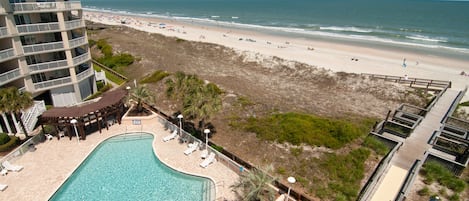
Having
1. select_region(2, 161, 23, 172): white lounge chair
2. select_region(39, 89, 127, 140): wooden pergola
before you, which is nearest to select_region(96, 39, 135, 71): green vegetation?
select_region(39, 89, 127, 140): wooden pergola

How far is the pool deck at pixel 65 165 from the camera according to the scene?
57.3ft

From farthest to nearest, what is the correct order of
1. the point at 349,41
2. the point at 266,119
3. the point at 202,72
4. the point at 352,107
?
the point at 349,41 < the point at 202,72 < the point at 352,107 < the point at 266,119

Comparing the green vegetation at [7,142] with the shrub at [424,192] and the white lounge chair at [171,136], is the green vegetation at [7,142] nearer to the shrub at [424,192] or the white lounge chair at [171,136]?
the white lounge chair at [171,136]

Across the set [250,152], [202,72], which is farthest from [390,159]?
[202,72]

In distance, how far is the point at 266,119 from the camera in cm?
2700

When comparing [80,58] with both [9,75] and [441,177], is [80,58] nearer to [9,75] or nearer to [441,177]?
[9,75]

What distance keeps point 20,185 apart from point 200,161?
12018 millimetres

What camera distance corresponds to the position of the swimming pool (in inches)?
687

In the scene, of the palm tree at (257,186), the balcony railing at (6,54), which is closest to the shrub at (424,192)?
the palm tree at (257,186)

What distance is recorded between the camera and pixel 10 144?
2194 cm

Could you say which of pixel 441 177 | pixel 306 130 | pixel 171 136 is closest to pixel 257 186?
pixel 306 130

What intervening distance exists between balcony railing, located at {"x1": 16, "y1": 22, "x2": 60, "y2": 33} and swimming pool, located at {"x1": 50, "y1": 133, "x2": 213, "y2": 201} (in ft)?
43.6

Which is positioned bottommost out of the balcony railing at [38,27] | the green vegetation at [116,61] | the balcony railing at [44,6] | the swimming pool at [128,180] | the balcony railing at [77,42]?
the green vegetation at [116,61]

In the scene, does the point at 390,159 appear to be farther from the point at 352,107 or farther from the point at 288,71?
the point at 288,71
